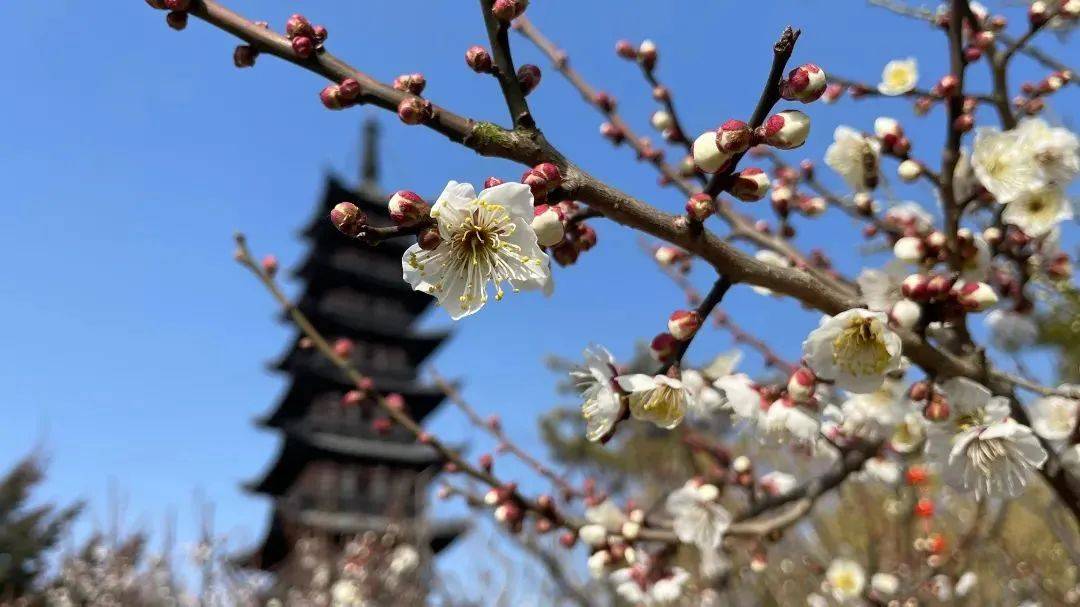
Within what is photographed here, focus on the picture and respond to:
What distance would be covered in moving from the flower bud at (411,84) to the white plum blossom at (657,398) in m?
0.46

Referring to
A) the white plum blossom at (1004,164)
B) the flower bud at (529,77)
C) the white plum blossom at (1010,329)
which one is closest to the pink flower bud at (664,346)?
the flower bud at (529,77)

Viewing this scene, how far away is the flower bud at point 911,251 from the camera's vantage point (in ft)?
4.16

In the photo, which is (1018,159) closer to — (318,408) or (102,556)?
(102,556)

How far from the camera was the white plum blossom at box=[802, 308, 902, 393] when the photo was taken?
1021 mm

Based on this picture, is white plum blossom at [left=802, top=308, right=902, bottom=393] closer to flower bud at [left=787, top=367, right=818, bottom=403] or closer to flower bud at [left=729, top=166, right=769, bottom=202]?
flower bud at [left=787, top=367, right=818, bottom=403]

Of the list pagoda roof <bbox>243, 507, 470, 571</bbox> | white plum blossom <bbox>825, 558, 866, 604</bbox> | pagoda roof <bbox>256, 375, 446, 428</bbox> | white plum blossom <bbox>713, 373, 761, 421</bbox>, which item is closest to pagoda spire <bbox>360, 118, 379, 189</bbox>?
pagoda roof <bbox>256, 375, 446, 428</bbox>

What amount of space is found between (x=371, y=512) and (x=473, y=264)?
17265 millimetres

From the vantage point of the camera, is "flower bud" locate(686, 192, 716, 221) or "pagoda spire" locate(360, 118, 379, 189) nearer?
"flower bud" locate(686, 192, 716, 221)

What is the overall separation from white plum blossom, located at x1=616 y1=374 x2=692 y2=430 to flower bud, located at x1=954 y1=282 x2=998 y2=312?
0.40 m

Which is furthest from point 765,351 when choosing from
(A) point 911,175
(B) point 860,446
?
(A) point 911,175

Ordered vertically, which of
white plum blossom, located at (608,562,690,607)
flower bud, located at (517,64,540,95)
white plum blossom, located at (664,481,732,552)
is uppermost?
flower bud, located at (517,64,540,95)

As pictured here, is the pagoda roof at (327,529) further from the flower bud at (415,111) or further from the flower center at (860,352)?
the flower bud at (415,111)

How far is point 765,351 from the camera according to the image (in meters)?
2.07

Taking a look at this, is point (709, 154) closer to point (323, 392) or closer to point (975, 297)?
point (975, 297)
